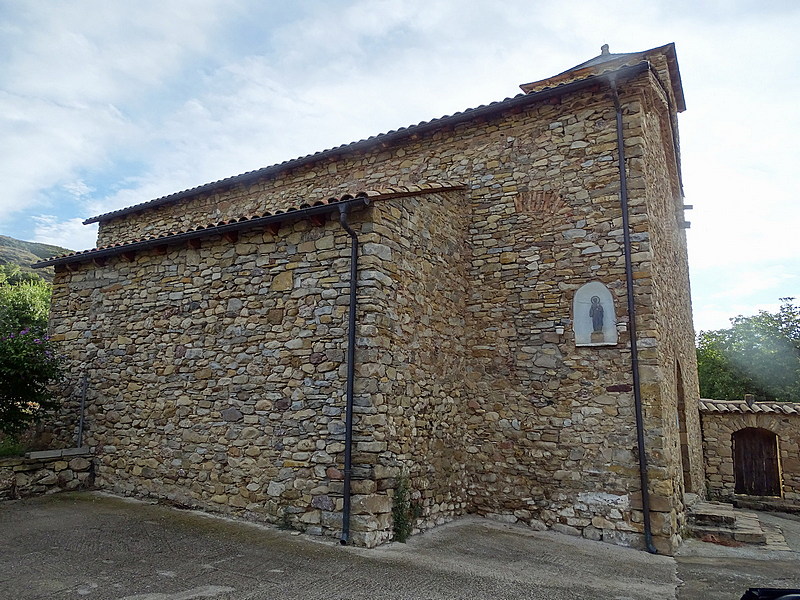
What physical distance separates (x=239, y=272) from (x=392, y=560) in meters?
4.14

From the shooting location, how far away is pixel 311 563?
16.9 ft

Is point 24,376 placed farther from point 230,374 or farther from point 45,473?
point 230,374

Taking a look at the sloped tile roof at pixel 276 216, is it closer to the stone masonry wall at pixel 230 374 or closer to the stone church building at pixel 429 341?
the stone church building at pixel 429 341

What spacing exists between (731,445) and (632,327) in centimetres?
601

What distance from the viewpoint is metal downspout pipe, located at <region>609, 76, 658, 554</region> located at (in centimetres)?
648

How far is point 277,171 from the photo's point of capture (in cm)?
1037

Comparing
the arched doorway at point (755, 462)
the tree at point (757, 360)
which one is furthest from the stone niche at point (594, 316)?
the tree at point (757, 360)

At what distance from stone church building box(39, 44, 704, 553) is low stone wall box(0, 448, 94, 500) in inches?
10.1

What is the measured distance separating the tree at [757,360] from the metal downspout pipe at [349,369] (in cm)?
2110

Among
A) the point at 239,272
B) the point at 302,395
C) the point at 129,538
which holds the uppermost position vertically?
the point at 239,272

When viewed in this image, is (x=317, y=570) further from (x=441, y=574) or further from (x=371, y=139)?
Answer: (x=371, y=139)

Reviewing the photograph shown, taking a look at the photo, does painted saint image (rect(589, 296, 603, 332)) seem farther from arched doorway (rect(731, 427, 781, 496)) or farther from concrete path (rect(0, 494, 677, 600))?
arched doorway (rect(731, 427, 781, 496))

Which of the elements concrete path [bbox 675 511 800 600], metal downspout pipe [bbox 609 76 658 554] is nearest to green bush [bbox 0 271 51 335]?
metal downspout pipe [bbox 609 76 658 554]

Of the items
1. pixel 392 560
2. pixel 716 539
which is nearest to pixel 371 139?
pixel 392 560
